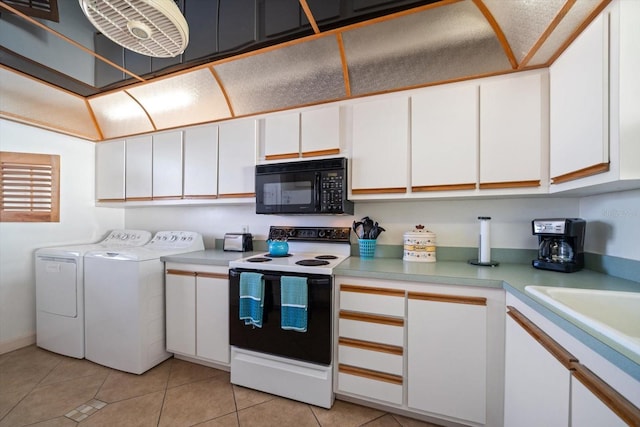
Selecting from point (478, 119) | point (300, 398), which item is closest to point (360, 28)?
point (478, 119)

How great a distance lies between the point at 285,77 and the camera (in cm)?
209

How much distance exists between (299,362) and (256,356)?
340 mm

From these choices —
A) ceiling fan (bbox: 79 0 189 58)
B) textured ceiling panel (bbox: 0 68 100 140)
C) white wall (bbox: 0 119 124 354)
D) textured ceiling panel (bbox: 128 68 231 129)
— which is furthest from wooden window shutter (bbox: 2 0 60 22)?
white wall (bbox: 0 119 124 354)

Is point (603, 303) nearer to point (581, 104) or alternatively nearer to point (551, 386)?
point (551, 386)

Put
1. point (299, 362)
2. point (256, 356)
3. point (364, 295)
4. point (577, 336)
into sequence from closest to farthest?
point (577, 336)
point (364, 295)
point (299, 362)
point (256, 356)

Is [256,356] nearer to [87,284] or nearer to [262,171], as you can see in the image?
[262,171]

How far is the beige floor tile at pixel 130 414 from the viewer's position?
5.04 ft

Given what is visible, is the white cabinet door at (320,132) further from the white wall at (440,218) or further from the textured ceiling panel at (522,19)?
the textured ceiling panel at (522,19)

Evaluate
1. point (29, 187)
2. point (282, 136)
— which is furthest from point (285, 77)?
point (29, 187)

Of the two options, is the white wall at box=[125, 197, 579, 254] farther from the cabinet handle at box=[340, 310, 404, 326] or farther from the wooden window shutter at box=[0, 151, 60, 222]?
the wooden window shutter at box=[0, 151, 60, 222]

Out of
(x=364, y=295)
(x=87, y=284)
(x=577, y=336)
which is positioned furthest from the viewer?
(x=87, y=284)

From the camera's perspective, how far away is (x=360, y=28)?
1.75 m

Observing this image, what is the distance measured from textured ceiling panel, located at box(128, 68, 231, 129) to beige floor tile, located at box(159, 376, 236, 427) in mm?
2235

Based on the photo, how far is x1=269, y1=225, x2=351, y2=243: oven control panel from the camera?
87.2 inches
